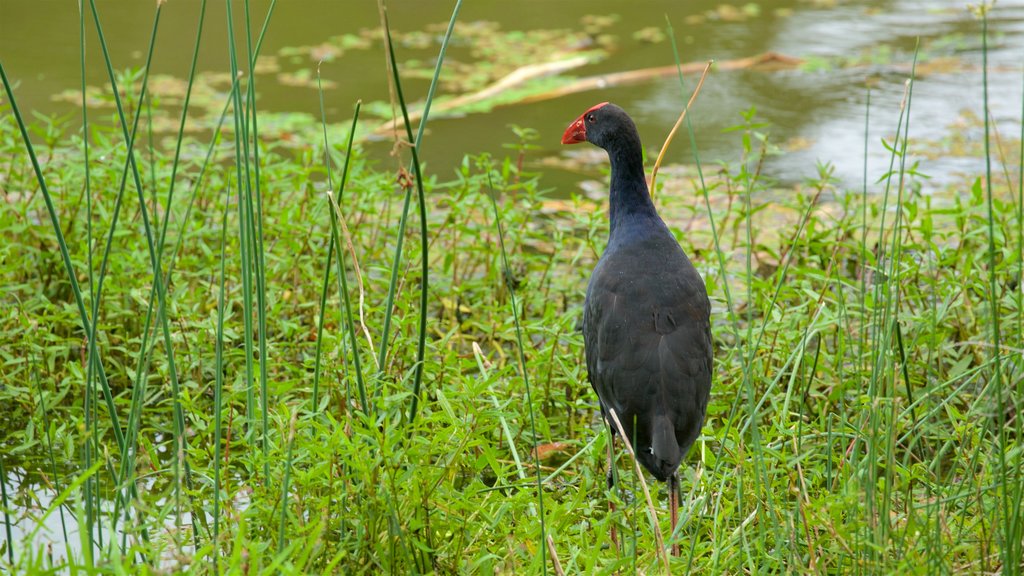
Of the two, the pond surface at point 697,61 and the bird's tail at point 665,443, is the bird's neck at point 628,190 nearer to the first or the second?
the bird's tail at point 665,443

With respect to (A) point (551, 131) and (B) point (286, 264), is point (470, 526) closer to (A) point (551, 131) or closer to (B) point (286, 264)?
(B) point (286, 264)

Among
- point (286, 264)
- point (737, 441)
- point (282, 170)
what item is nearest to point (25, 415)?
point (286, 264)

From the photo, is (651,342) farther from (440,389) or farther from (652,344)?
(440,389)

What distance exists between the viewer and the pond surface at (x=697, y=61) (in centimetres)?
524

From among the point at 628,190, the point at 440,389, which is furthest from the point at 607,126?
the point at 440,389

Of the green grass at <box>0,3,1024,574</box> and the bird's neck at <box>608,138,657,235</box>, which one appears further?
the bird's neck at <box>608,138,657,235</box>

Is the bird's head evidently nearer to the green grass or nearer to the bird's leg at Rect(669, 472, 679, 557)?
the green grass

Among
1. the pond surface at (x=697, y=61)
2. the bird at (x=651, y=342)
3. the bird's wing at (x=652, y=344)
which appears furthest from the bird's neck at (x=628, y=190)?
the pond surface at (x=697, y=61)

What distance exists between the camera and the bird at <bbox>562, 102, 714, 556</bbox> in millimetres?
2188

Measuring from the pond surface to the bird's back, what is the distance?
7.77ft

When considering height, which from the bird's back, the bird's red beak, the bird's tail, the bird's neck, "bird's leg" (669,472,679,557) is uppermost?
the bird's red beak

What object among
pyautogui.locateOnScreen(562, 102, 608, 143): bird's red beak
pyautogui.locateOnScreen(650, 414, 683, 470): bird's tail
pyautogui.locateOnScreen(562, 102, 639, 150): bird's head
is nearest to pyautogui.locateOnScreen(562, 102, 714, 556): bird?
pyautogui.locateOnScreen(650, 414, 683, 470): bird's tail

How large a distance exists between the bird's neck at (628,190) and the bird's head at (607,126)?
3cm

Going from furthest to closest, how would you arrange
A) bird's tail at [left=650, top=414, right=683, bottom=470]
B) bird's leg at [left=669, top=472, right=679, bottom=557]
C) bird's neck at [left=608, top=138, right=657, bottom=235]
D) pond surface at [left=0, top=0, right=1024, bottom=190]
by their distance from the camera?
pond surface at [left=0, top=0, right=1024, bottom=190] → bird's neck at [left=608, top=138, right=657, bottom=235] → bird's leg at [left=669, top=472, right=679, bottom=557] → bird's tail at [left=650, top=414, right=683, bottom=470]
